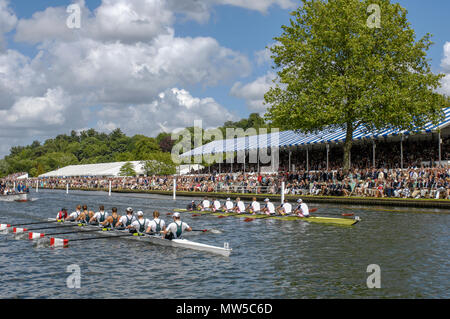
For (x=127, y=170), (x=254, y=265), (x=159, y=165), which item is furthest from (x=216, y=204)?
(x=127, y=170)

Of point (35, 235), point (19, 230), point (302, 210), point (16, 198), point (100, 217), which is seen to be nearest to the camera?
point (35, 235)

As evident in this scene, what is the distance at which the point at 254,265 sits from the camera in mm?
16016

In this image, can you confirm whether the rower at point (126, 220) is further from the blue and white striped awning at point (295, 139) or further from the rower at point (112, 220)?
the blue and white striped awning at point (295, 139)

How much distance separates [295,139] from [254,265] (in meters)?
38.0

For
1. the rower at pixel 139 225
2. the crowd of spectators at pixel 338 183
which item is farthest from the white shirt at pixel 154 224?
the crowd of spectators at pixel 338 183

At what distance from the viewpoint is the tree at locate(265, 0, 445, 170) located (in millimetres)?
38906

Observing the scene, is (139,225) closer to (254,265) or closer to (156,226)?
(156,226)

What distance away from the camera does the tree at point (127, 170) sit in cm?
9262

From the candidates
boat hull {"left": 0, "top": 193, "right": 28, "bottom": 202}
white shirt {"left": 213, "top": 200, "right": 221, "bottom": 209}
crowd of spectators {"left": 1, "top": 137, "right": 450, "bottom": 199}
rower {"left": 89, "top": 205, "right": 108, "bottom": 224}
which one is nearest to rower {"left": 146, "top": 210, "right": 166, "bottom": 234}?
rower {"left": 89, "top": 205, "right": 108, "bottom": 224}

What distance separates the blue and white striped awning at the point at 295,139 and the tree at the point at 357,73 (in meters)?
0.90

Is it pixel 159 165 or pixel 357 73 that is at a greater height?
pixel 357 73

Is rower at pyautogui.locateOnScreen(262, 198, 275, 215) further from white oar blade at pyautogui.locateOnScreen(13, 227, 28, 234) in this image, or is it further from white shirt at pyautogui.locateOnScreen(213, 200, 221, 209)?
white oar blade at pyautogui.locateOnScreen(13, 227, 28, 234)

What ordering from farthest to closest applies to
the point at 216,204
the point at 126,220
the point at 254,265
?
1. the point at 216,204
2. the point at 126,220
3. the point at 254,265
